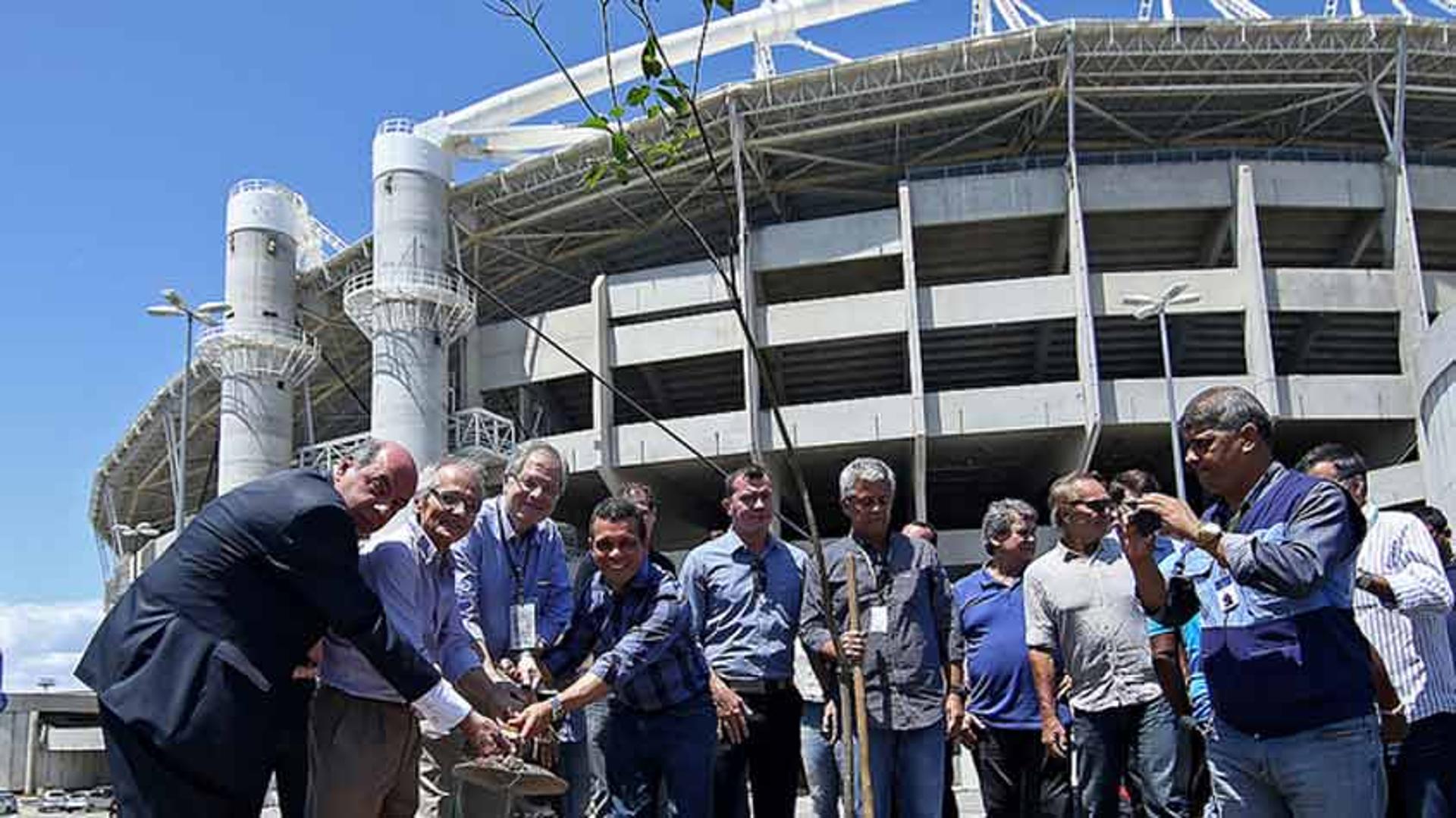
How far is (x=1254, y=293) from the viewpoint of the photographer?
100ft

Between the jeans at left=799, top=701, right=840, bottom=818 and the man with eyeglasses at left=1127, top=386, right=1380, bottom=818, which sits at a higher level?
the man with eyeglasses at left=1127, top=386, right=1380, bottom=818

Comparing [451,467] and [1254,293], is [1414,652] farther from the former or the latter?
[1254,293]

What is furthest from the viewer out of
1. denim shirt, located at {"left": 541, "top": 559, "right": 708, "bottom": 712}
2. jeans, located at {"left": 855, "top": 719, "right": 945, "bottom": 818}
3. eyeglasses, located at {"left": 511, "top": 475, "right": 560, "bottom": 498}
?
eyeglasses, located at {"left": 511, "top": 475, "right": 560, "bottom": 498}

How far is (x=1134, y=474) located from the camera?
625 cm

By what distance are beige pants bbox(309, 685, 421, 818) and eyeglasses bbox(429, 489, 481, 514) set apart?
2.53ft

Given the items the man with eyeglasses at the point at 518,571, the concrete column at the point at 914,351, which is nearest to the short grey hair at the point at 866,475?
the man with eyeglasses at the point at 518,571

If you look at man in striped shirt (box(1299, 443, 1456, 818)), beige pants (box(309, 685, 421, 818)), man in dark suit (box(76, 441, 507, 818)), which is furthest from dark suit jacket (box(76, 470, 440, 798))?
man in striped shirt (box(1299, 443, 1456, 818))

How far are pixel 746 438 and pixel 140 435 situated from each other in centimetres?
2814

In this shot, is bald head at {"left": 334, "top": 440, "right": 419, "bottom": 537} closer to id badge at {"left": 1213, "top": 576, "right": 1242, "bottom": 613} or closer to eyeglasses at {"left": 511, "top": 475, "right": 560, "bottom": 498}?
eyeglasses at {"left": 511, "top": 475, "right": 560, "bottom": 498}

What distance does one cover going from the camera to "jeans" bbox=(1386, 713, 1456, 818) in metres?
5.14

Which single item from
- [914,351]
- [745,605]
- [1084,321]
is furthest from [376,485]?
[1084,321]

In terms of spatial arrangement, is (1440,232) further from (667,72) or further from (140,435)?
Result: (140,435)

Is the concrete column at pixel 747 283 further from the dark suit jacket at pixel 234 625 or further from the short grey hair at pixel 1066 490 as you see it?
the dark suit jacket at pixel 234 625

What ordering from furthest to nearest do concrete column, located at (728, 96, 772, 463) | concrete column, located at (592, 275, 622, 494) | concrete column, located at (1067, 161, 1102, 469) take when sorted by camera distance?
concrete column, located at (592, 275, 622, 494) → concrete column, located at (728, 96, 772, 463) → concrete column, located at (1067, 161, 1102, 469)
